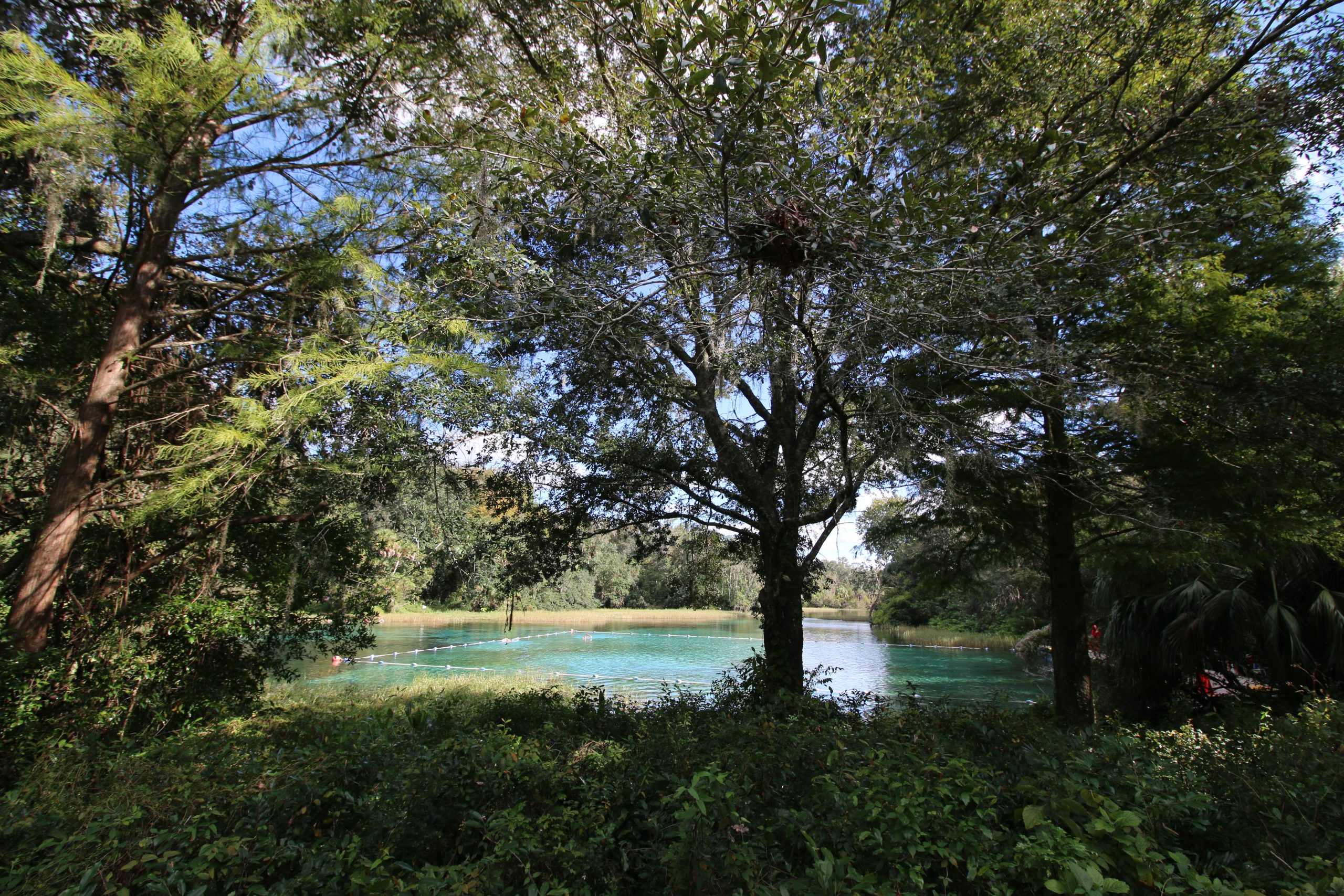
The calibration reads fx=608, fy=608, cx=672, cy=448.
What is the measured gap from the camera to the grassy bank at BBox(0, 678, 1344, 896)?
6.27 ft

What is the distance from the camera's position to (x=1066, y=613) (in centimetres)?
738

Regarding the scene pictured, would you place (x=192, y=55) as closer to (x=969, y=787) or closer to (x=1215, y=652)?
(x=969, y=787)

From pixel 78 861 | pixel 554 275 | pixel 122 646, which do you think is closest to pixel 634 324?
pixel 554 275

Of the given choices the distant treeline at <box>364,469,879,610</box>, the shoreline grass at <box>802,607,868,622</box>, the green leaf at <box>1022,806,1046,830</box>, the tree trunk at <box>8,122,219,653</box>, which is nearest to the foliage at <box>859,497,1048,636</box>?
the distant treeline at <box>364,469,879,610</box>

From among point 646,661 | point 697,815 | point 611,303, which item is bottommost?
point 646,661

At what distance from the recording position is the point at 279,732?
4.98 meters

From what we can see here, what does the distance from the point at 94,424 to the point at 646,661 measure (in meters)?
16.0

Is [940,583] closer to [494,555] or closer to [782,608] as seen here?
[782,608]

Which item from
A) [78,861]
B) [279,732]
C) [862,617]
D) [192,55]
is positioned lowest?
[862,617]

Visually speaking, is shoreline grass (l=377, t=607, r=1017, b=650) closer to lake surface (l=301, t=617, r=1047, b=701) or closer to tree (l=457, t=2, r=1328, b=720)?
lake surface (l=301, t=617, r=1047, b=701)

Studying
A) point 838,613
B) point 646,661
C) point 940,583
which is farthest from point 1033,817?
point 838,613

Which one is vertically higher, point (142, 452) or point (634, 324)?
point (634, 324)

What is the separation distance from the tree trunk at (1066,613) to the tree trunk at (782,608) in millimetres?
3242

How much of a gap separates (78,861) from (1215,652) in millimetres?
12703
